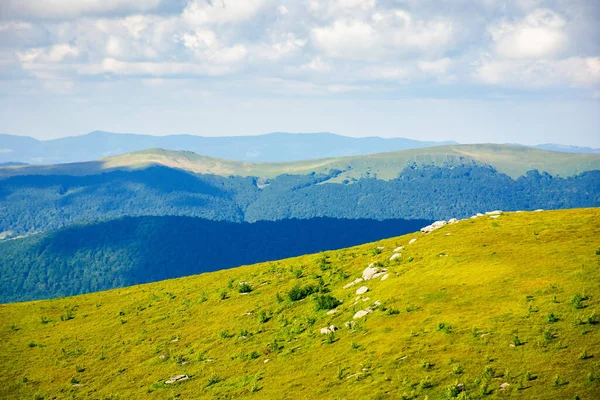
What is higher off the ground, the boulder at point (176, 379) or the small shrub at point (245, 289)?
the small shrub at point (245, 289)

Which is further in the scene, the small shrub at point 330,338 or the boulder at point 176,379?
the boulder at point 176,379

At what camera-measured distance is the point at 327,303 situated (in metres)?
52.5

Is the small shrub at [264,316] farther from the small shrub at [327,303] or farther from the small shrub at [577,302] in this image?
the small shrub at [577,302]

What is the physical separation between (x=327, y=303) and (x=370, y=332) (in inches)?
334

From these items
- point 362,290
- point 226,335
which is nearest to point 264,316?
point 226,335

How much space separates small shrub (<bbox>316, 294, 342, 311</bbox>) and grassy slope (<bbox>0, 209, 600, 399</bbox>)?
3.61 feet

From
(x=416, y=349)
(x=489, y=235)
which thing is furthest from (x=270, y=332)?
(x=489, y=235)

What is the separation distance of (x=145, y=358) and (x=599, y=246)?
40.9 metres

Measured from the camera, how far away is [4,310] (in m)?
80.3

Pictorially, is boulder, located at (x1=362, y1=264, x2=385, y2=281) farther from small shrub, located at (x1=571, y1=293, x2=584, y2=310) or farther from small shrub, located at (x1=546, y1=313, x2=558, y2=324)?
small shrub, located at (x1=546, y1=313, x2=558, y2=324)

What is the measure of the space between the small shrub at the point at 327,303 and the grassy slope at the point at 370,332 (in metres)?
1.10

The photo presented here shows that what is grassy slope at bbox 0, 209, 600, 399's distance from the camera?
3566 cm

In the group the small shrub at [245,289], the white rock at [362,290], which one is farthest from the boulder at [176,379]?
the small shrub at [245,289]

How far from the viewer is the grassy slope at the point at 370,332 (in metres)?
35.7
